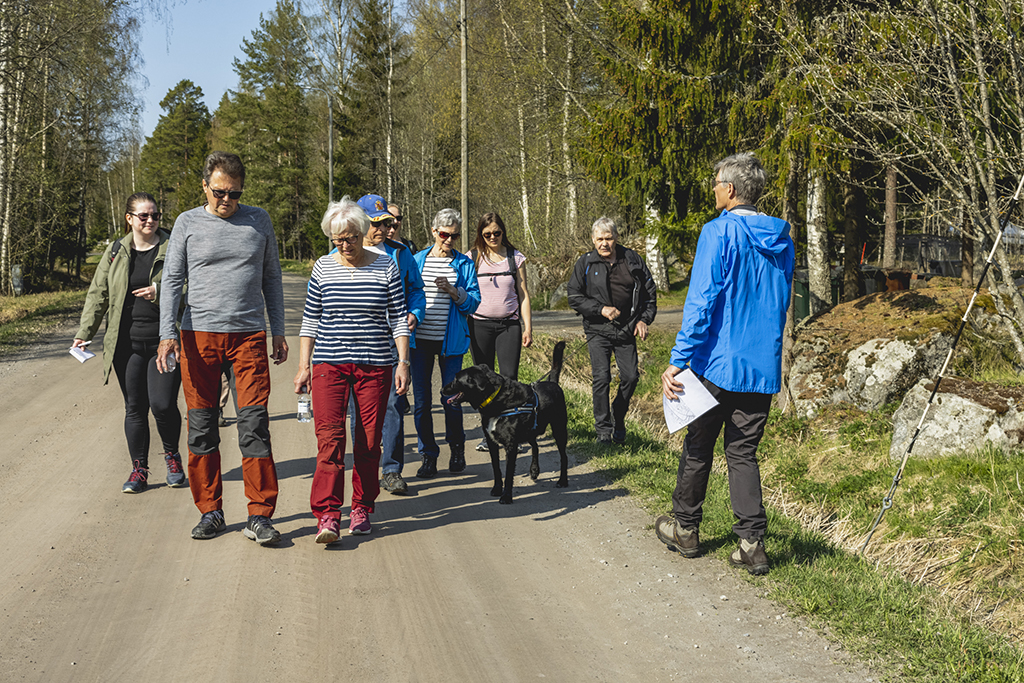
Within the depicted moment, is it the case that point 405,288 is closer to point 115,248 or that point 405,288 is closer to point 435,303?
point 435,303

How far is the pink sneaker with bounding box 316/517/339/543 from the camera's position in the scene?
4648 millimetres

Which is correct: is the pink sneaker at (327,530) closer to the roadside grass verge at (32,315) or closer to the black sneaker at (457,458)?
the black sneaker at (457,458)

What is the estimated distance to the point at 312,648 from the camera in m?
3.52

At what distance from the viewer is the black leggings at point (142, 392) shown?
18.9ft

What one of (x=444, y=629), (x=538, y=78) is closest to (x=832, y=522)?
(x=444, y=629)

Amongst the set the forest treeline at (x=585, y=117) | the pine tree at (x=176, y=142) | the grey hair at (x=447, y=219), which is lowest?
the grey hair at (x=447, y=219)

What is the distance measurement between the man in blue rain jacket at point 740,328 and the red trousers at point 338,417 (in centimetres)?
175

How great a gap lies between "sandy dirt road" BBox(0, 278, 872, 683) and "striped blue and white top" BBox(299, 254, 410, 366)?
3.75 feet

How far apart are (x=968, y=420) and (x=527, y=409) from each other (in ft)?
11.8

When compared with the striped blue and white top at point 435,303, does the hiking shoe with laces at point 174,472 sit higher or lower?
lower

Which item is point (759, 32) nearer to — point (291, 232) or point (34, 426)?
point (34, 426)

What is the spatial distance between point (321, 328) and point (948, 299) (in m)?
8.95

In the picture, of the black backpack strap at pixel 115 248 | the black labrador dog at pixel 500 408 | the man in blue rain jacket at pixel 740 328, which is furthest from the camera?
the black backpack strap at pixel 115 248

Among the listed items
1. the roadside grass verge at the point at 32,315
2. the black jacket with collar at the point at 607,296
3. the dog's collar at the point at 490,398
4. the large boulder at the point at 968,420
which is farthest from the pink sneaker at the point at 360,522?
the roadside grass verge at the point at 32,315
